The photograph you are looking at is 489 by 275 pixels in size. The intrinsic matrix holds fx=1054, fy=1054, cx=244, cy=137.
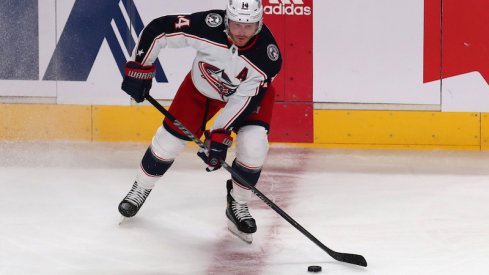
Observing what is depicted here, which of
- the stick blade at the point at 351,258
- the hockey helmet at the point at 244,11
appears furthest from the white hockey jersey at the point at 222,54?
the stick blade at the point at 351,258

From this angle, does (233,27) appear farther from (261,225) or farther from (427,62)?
(427,62)

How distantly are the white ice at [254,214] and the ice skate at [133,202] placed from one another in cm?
5

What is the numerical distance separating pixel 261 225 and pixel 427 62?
6.75 feet

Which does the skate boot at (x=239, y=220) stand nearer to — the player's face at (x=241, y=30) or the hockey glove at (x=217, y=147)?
the hockey glove at (x=217, y=147)

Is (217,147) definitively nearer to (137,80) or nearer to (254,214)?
(137,80)

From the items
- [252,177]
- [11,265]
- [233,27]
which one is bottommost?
[11,265]

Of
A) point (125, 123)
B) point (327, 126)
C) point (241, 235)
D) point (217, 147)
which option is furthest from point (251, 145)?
point (125, 123)

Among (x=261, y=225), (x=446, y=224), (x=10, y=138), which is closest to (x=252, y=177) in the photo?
(x=261, y=225)

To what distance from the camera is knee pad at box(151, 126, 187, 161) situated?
3961mm

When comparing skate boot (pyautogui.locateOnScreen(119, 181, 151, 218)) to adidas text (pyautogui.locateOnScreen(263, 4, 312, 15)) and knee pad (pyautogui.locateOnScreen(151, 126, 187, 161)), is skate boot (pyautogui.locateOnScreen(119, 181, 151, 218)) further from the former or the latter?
adidas text (pyautogui.locateOnScreen(263, 4, 312, 15))

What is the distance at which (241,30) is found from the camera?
3.63m

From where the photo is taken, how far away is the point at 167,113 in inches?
153

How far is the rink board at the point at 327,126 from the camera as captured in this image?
578cm

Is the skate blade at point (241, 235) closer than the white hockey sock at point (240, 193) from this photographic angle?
Yes
